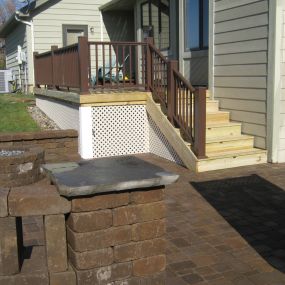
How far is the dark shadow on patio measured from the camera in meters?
4.07

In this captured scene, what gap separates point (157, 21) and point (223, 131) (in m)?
5.58

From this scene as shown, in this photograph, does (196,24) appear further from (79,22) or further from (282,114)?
(79,22)

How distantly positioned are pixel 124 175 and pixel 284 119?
5.48 meters

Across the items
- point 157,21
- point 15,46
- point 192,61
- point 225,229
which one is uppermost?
point 157,21

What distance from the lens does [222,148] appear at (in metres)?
7.70

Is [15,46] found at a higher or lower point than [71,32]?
lower

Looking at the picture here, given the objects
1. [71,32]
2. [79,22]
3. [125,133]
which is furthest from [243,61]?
[71,32]

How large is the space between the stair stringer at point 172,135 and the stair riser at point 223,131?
0.56m

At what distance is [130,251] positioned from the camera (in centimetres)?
261

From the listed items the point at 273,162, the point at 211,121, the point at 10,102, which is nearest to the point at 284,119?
the point at 273,162

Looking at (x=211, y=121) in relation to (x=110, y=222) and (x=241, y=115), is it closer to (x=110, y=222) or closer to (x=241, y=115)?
(x=241, y=115)

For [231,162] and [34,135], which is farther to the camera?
[34,135]


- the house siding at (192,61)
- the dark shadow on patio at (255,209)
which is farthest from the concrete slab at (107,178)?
the house siding at (192,61)

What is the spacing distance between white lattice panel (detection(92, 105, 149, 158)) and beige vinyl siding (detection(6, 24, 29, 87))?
830cm
